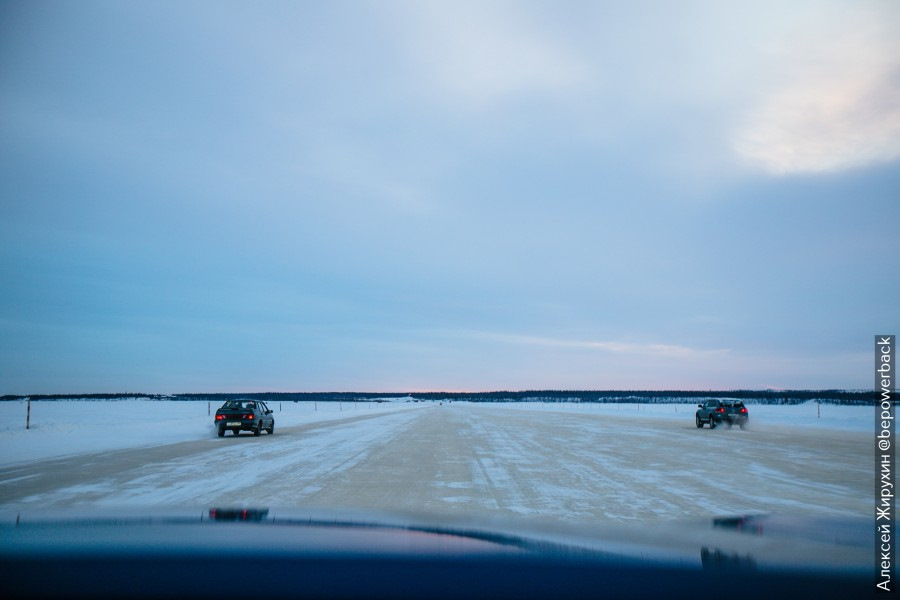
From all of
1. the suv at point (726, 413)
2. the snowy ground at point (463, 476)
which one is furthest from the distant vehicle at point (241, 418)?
the suv at point (726, 413)

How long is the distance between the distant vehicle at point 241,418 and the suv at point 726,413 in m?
23.7

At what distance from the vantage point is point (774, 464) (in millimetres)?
16031

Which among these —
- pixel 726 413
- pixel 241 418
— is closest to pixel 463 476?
pixel 241 418

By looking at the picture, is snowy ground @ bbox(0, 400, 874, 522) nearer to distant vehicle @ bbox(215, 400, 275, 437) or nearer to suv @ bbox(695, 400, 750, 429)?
distant vehicle @ bbox(215, 400, 275, 437)

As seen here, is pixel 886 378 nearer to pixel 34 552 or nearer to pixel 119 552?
pixel 119 552

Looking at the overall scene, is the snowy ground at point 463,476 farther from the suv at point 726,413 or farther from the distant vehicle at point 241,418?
the suv at point 726,413

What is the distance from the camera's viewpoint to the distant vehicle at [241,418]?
1119 inches

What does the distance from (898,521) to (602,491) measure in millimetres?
4393

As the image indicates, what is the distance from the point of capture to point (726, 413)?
3378 cm

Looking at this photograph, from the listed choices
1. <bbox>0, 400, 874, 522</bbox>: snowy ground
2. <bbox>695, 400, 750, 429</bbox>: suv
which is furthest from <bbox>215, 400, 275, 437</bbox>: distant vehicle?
<bbox>695, 400, 750, 429</bbox>: suv

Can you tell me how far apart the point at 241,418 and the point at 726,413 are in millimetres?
25015

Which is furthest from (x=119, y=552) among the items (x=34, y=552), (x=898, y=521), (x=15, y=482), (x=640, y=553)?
(x=898, y=521)

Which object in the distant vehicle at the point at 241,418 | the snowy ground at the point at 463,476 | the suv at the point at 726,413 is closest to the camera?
the snowy ground at the point at 463,476

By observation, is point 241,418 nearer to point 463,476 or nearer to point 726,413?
point 463,476
